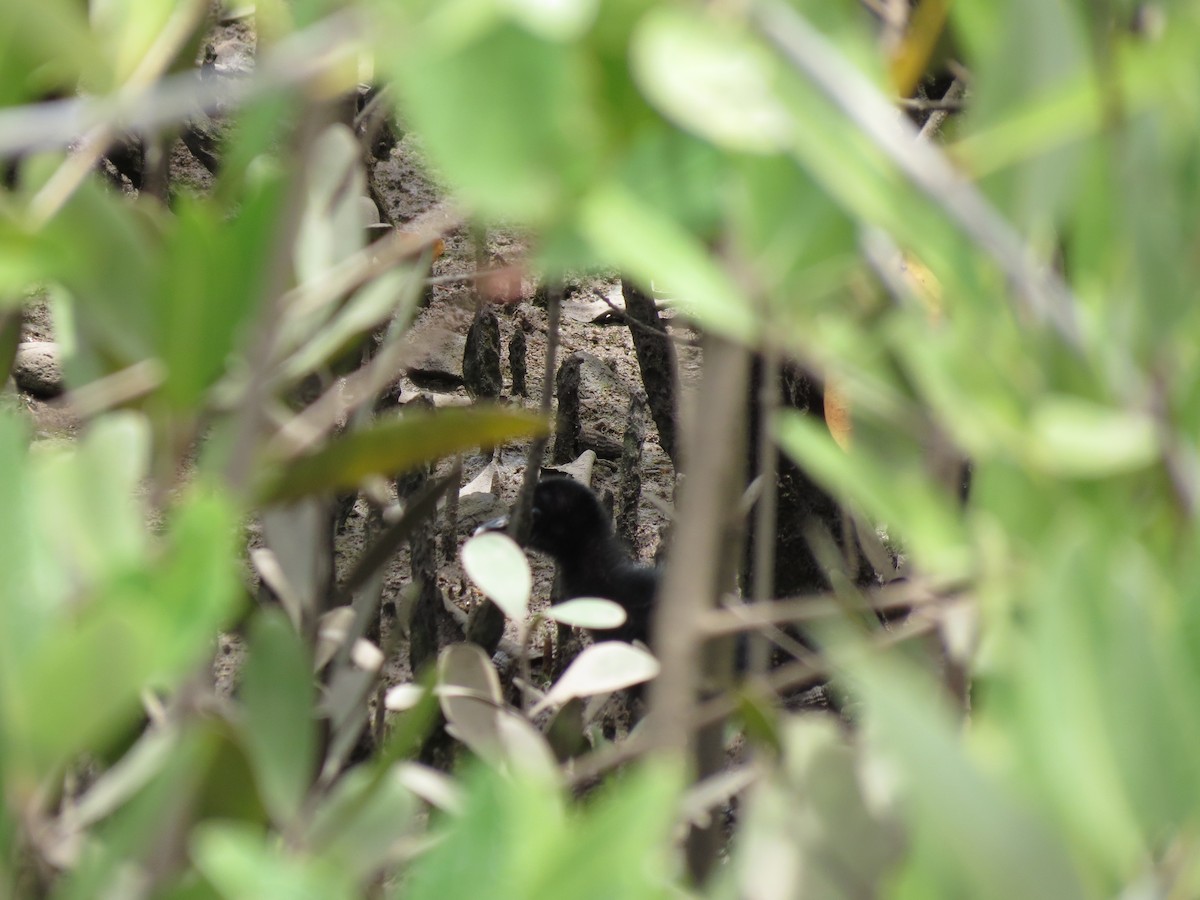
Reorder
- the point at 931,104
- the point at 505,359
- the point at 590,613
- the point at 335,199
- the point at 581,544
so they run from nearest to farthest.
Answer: the point at 335,199, the point at 931,104, the point at 590,613, the point at 581,544, the point at 505,359

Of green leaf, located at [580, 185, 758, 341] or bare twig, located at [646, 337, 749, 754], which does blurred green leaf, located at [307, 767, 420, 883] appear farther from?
green leaf, located at [580, 185, 758, 341]

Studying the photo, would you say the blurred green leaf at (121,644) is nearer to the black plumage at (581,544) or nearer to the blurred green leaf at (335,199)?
the blurred green leaf at (335,199)

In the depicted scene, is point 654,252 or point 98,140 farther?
point 98,140

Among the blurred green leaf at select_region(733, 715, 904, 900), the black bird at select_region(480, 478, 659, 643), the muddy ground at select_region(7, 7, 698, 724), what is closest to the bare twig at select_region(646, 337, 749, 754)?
the blurred green leaf at select_region(733, 715, 904, 900)

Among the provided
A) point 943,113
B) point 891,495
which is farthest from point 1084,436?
point 943,113

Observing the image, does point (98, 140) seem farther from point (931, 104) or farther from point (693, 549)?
point (931, 104)

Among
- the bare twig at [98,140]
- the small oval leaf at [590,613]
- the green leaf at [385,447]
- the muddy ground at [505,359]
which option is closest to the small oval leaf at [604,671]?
the small oval leaf at [590,613]

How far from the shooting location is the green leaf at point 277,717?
40 centimetres

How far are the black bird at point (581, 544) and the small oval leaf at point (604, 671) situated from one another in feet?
5.14

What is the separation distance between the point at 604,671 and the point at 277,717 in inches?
14.2

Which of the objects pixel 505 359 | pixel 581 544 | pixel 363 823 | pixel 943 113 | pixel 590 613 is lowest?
pixel 505 359

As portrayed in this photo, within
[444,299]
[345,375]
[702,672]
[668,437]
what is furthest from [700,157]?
[444,299]

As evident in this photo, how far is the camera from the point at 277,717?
41 centimetres

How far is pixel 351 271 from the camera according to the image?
1.47 feet
